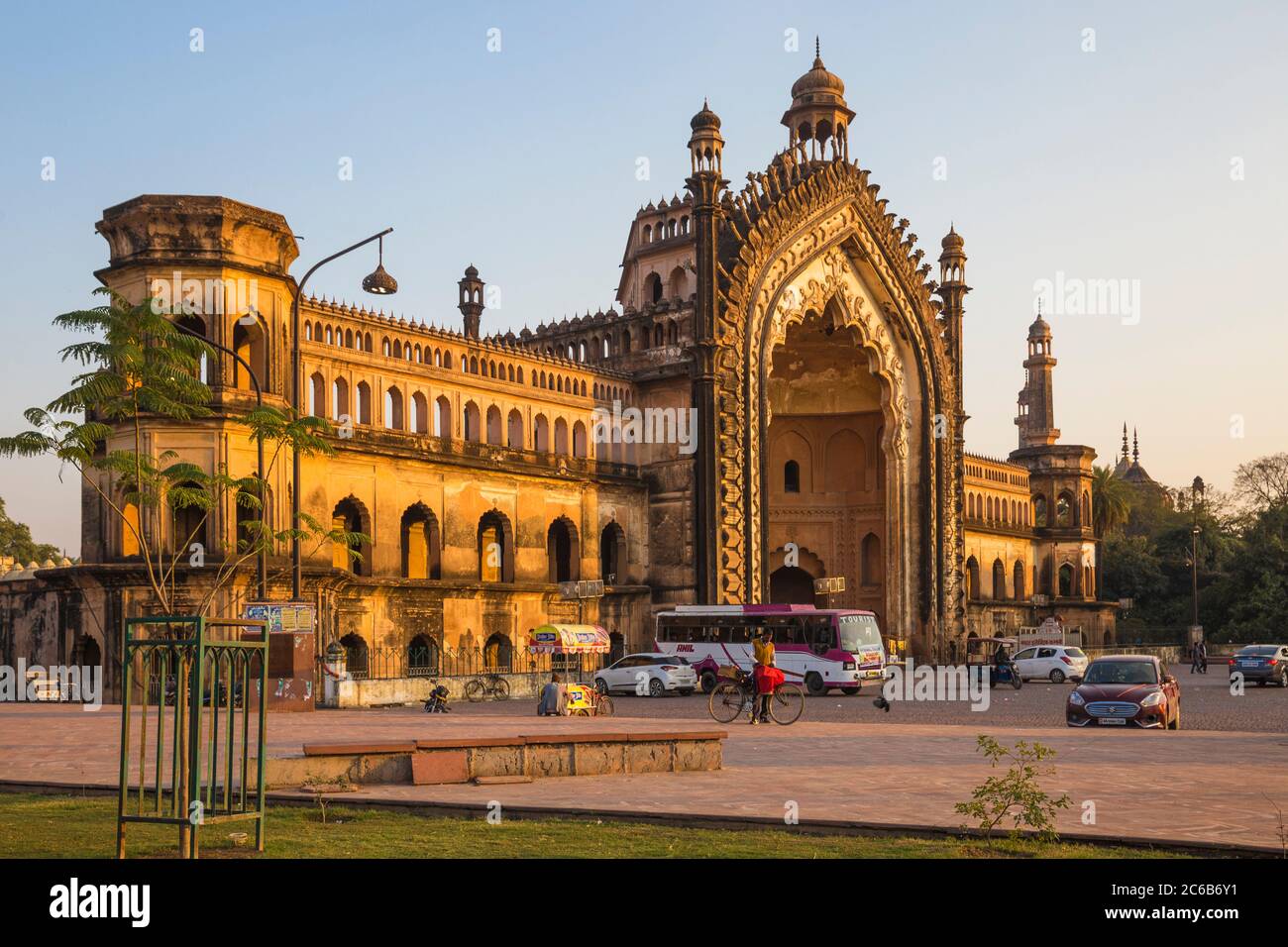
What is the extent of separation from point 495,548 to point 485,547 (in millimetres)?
426

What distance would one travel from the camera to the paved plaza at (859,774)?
12.8 metres

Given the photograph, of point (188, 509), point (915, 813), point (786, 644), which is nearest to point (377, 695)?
point (188, 509)

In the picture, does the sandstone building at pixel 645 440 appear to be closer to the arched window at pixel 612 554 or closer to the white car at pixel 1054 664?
the arched window at pixel 612 554

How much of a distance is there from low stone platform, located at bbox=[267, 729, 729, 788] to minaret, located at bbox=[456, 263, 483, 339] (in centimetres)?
4429

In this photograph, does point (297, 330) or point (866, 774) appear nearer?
point (866, 774)

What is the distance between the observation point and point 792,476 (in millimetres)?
65875

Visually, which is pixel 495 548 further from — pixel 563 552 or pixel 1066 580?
pixel 1066 580

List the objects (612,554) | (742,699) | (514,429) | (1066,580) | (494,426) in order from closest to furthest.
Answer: (742,699) → (494,426) → (514,429) → (612,554) → (1066,580)

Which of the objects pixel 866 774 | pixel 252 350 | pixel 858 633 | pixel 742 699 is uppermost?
pixel 252 350

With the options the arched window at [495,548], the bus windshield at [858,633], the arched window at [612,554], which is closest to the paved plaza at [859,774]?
the bus windshield at [858,633]

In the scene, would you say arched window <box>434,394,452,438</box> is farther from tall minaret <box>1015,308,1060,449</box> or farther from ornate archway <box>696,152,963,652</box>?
tall minaret <box>1015,308,1060,449</box>

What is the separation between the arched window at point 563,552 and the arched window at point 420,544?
436cm

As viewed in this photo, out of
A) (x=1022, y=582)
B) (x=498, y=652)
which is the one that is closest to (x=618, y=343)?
(x=498, y=652)
